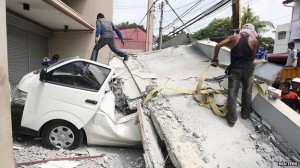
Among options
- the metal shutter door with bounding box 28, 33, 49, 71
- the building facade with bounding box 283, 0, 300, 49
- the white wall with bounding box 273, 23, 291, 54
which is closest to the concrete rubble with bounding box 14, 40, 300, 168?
the metal shutter door with bounding box 28, 33, 49, 71

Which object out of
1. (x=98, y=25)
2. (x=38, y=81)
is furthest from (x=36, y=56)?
(x=38, y=81)

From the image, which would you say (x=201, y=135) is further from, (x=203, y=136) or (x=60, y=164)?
(x=60, y=164)

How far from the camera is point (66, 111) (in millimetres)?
4766

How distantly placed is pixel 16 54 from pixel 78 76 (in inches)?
200

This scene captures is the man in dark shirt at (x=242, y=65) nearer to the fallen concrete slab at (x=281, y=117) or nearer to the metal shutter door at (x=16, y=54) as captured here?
the fallen concrete slab at (x=281, y=117)

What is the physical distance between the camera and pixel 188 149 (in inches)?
159

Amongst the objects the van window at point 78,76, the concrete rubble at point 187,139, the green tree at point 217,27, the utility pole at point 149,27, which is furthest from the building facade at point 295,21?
the van window at point 78,76

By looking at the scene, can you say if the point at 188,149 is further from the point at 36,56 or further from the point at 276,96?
the point at 36,56

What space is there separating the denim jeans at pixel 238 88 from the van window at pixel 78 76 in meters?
2.16

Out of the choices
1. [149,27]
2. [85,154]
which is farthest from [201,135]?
[149,27]

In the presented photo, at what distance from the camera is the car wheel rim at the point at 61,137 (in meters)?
4.79

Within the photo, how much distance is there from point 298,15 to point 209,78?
764 inches

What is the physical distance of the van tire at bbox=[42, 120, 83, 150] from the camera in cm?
478

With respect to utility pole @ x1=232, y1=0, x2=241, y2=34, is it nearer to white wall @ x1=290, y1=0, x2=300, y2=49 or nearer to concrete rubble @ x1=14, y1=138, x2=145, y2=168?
concrete rubble @ x1=14, y1=138, x2=145, y2=168
